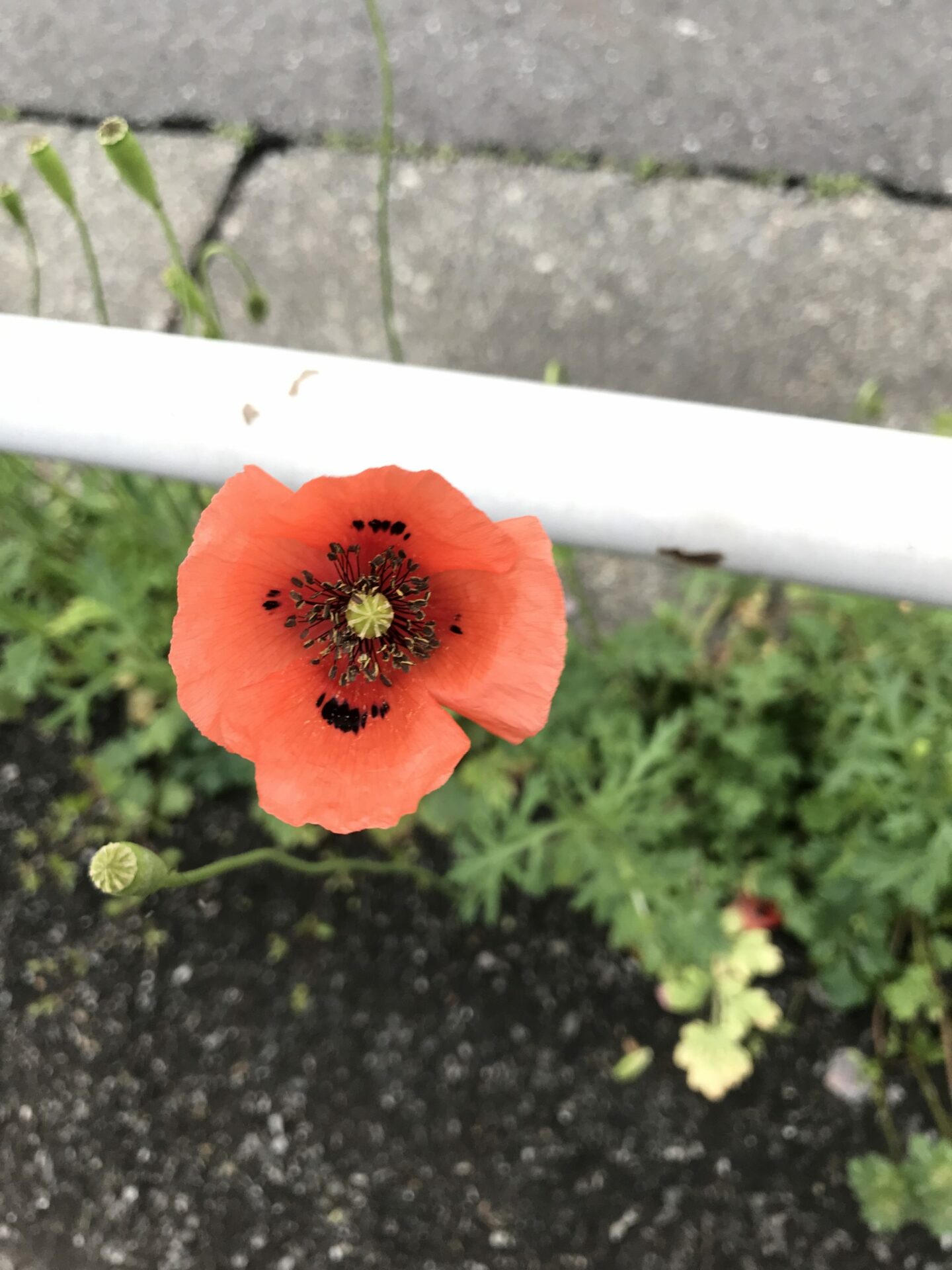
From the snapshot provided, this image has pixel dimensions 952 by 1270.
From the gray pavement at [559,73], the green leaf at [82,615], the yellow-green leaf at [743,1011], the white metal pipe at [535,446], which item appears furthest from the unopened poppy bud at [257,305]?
the yellow-green leaf at [743,1011]

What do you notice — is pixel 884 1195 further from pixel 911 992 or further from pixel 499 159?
pixel 499 159

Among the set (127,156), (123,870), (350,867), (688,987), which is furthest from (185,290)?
(688,987)

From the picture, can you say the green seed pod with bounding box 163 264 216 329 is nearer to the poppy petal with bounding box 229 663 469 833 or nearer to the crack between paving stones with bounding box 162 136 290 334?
the poppy petal with bounding box 229 663 469 833

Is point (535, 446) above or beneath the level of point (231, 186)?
above

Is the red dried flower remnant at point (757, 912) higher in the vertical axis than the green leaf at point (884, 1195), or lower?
higher

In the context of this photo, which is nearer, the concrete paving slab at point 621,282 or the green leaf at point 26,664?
the green leaf at point 26,664

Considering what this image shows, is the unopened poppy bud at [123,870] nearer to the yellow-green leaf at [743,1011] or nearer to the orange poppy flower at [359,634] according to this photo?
the orange poppy flower at [359,634]
